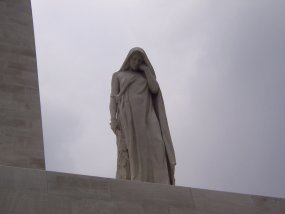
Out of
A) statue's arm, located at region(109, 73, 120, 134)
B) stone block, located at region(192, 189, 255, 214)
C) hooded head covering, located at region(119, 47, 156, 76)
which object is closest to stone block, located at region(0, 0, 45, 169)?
statue's arm, located at region(109, 73, 120, 134)

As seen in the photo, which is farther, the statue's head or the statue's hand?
the statue's head

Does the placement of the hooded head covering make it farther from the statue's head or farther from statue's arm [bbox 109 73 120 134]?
statue's arm [bbox 109 73 120 134]

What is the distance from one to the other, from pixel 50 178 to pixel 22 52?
6.67 m

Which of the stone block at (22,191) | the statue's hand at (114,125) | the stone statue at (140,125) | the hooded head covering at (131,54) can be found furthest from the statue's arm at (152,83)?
the stone block at (22,191)

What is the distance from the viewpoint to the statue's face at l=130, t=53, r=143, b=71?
9.48 meters

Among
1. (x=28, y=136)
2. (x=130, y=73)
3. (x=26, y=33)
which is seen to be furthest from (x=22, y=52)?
(x=130, y=73)

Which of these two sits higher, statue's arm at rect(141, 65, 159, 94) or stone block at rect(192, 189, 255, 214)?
statue's arm at rect(141, 65, 159, 94)

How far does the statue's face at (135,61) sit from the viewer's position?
948 centimetres

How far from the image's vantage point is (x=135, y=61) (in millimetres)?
9500

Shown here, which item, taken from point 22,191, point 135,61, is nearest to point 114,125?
point 135,61

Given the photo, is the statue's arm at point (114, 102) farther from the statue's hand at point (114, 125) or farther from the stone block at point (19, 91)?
the stone block at point (19, 91)

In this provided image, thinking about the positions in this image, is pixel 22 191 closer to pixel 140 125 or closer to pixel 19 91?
pixel 140 125

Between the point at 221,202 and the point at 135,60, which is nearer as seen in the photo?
the point at 221,202

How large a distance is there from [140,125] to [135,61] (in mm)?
1340
